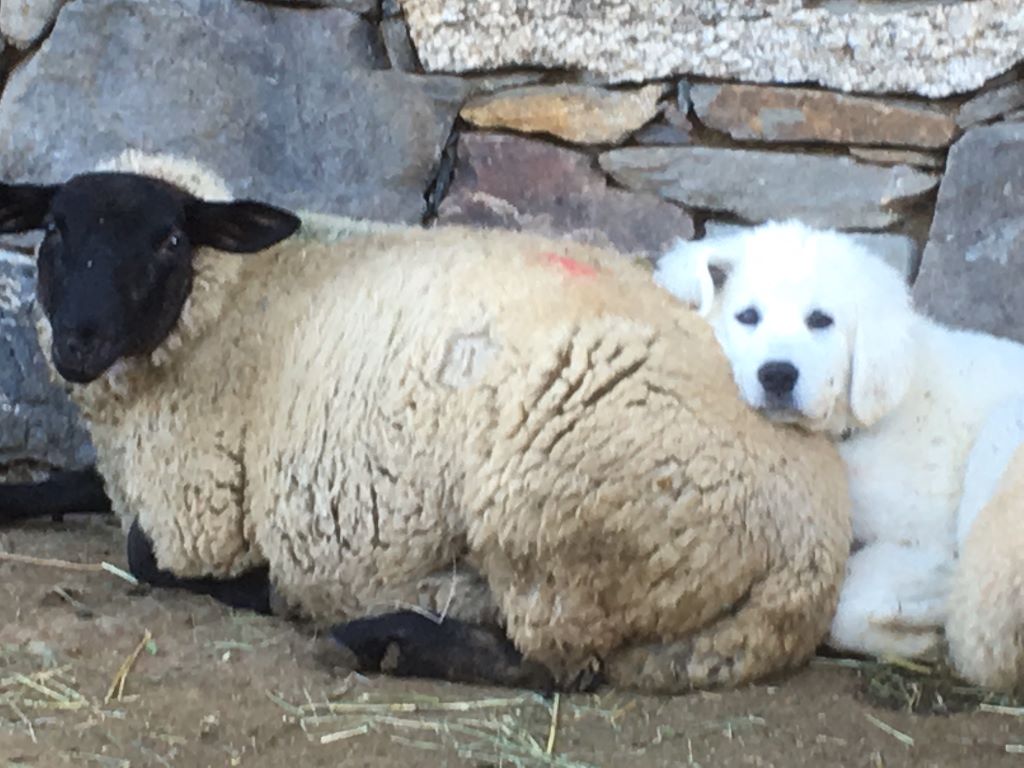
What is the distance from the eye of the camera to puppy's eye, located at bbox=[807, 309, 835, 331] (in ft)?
9.68

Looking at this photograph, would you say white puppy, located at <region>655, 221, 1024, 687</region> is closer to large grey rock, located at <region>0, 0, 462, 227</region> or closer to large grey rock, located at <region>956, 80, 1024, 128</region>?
large grey rock, located at <region>956, 80, 1024, 128</region>

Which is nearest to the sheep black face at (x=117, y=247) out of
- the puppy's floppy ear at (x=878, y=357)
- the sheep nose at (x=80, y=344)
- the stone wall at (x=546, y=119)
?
→ the sheep nose at (x=80, y=344)

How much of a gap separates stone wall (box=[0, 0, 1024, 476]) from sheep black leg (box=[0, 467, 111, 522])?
43 cm

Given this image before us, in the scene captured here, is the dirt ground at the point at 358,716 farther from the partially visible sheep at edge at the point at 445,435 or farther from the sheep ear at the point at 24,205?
the sheep ear at the point at 24,205

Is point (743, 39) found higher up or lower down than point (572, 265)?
higher up

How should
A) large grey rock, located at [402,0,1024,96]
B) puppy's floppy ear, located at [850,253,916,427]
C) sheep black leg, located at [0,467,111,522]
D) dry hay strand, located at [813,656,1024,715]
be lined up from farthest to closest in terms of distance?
large grey rock, located at [402,0,1024,96] < sheep black leg, located at [0,467,111,522] < puppy's floppy ear, located at [850,253,916,427] < dry hay strand, located at [813,656,1024,715]

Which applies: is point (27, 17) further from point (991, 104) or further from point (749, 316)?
point (991, 104)

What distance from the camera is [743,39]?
401 cm

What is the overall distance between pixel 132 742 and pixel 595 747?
0.84 metres

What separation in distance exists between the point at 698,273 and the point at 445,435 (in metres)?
0.75

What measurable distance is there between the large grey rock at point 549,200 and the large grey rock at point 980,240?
803mm

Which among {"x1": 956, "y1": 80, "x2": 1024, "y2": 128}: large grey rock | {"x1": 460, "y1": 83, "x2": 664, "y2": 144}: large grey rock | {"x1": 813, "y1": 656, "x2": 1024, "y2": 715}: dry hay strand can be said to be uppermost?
{"x1": 956, "y1": 80, "x2": 1024, "y2": 128}: large grey rock

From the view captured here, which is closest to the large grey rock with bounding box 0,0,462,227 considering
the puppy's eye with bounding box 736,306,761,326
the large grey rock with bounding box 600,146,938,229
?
the large grey rock with bounding box 600,146,938,229

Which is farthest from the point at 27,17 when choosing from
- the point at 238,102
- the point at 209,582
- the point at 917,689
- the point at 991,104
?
the point at 917,689
